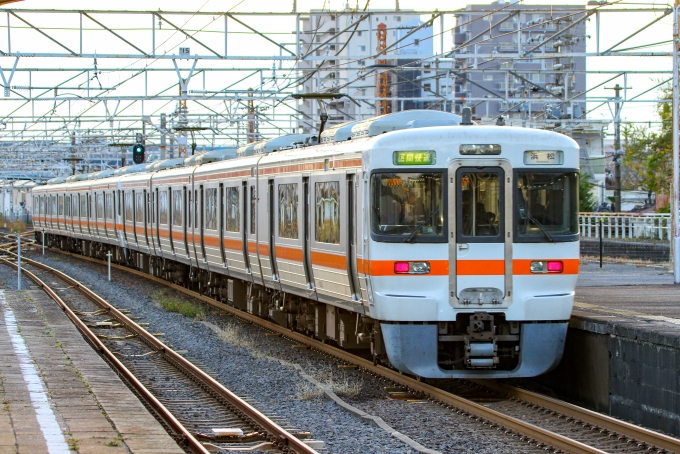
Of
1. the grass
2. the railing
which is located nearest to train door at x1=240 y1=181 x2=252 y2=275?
the grass

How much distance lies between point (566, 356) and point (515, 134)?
97.2 inches

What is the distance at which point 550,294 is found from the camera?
434 inches

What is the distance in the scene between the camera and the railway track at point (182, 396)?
901cm

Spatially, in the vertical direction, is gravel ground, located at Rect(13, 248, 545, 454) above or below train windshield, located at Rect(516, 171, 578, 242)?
below

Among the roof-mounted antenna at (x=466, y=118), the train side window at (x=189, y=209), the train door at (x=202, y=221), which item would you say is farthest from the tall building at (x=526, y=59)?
the train side window at (x=189, y=209)

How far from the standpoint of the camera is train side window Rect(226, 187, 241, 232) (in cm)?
1775

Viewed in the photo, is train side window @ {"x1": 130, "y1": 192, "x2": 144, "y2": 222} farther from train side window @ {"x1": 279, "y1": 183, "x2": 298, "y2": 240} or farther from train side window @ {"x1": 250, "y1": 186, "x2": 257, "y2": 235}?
train side window @ {"x1": 279, "y1": 183, "x2": 298, "y2": 240}

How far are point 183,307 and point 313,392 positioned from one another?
30.0 feet

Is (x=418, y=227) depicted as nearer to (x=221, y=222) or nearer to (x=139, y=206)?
(x=221, y=222)

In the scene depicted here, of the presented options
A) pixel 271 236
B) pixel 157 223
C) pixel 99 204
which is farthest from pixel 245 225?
pixel 99 204

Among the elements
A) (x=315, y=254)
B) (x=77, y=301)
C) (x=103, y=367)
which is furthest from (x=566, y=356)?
(x=77, y=301)

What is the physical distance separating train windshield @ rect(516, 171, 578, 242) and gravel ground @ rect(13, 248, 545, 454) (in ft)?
→ 6.49

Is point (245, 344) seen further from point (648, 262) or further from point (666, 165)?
point (666, 165)

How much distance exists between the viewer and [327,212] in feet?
41.9
